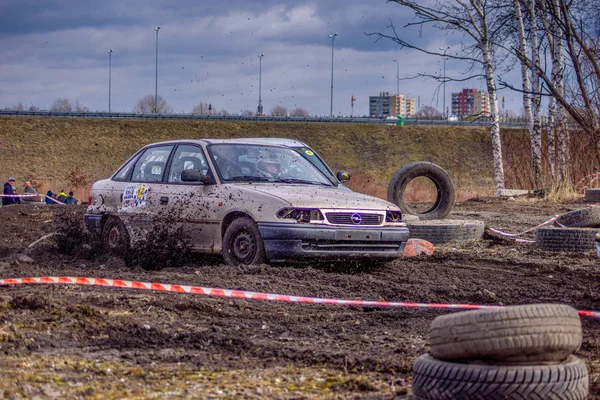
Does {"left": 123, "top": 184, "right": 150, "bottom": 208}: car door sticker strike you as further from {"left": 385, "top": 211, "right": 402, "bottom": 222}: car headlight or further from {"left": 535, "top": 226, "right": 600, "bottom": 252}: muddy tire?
{"left": 535, "top": 226, "right": 600, "bottom": 252}: muddy tire

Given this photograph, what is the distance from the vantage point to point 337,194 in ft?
34.2

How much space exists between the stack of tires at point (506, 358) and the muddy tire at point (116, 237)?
292 inches

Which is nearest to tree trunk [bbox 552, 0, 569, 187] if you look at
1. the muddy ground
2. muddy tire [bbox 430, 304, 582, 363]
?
the muddy ground

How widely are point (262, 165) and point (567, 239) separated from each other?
16.2 ft

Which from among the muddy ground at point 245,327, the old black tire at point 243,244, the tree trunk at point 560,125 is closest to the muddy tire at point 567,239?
the muddy ground at point 245,327

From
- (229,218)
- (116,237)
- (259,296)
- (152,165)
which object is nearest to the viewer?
(259,296)

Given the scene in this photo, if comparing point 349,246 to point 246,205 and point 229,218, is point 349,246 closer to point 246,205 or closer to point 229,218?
point 246,205

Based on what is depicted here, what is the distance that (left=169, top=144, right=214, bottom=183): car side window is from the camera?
11.0 meters

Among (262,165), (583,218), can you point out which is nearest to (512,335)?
(262,165)

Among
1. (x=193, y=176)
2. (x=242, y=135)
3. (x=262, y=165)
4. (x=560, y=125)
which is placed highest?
(x=242, y=135)

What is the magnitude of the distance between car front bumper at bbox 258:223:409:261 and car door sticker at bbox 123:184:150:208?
211cm

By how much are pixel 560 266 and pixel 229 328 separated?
576 cm

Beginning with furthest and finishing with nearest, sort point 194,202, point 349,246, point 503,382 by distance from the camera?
point 194,202 → point 349,246 → point 503,382

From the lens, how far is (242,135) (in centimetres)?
8812
